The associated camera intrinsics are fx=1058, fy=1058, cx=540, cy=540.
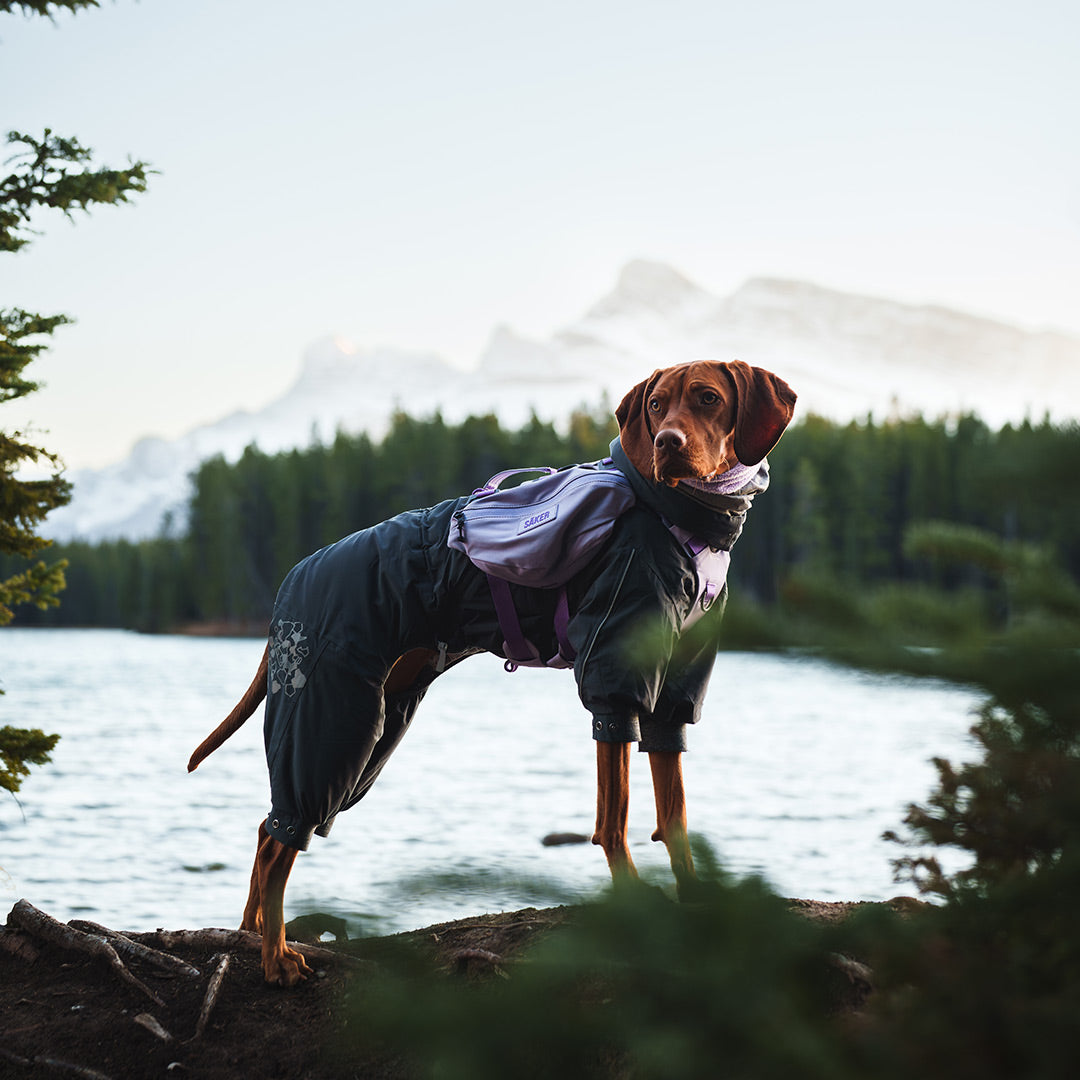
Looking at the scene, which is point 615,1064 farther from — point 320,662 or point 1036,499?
point 320,662

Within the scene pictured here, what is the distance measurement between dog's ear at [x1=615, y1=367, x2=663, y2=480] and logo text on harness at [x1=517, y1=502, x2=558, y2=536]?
→ 373 mm

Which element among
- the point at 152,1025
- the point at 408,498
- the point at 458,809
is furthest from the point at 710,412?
the point at 408,498

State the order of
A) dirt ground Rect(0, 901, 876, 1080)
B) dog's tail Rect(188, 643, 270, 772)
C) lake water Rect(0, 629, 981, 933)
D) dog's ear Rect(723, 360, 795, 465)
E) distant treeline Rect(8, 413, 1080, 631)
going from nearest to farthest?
lake water Rect(0, 629, 981, 933) < dirt ground Rect(0, 901, 876, 1080) < dog's ear Rect(723, 360, 795, 465) < dog's tail Rect(188, 643, 270, 772) < distant treeline Rect(8, 413, 1080, 631)

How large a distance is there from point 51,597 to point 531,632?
272 centimetres

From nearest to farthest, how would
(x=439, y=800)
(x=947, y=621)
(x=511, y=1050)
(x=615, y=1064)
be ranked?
(x=511, y=1050) → (x=947, y=621) → (x=615, y=1064) → (x=439, y=800)

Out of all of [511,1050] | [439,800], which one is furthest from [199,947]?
[439,800]

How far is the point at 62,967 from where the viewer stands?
4238mm

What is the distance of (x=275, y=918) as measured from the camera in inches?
158

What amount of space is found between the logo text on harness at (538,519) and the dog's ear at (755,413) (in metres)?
0.76

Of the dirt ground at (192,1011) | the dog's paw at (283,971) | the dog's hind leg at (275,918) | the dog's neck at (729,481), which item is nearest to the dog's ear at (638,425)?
the dog's neck at (729,481)

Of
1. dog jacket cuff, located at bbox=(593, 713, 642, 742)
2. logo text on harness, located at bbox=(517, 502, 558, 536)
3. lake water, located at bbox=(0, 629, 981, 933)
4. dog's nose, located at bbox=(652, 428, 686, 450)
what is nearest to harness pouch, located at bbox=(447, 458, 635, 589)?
logo text on harness, located at bbox=(517, 502, 558, 536)

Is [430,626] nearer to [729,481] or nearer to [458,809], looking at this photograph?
[729,481]

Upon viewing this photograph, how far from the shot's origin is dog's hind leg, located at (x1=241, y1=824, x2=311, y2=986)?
159 inches

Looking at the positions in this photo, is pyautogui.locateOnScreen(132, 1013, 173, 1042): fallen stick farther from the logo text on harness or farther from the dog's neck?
the dog's neck
